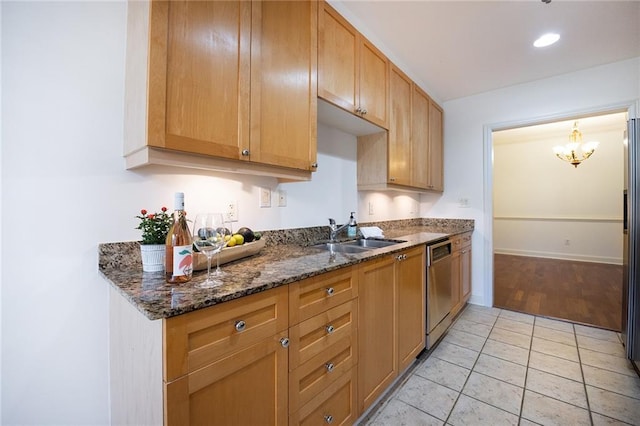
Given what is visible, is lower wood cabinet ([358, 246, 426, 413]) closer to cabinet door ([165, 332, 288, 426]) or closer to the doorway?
cabinet door ([165, 332, 288, 426])

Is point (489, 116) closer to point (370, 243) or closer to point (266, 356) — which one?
point (370, 243)

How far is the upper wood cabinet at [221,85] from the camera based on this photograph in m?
0.93

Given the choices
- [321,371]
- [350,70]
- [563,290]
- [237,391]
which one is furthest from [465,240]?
[237,391]

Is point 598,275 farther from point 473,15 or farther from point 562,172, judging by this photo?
point 473,15

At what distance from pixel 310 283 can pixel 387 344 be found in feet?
2.72

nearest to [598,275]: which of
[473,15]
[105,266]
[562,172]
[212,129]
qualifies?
[562,172]

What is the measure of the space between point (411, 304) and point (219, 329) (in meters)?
1.42

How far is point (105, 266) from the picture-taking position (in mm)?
1082

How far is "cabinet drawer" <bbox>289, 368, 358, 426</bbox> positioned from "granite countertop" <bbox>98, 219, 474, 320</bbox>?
1.76 feet

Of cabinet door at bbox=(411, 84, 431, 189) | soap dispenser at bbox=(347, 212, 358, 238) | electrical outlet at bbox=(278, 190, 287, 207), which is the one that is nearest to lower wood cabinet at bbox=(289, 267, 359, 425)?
electrical outlet at bbox=(278, 190, 287, 207)

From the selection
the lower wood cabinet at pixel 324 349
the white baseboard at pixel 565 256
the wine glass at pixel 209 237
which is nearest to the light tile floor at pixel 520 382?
the lower wood cabinet at pixel 324 349

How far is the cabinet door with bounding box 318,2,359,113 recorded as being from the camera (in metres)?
1.56

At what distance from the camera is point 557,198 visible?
17.7 feet

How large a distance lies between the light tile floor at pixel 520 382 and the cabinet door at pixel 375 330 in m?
0.19
